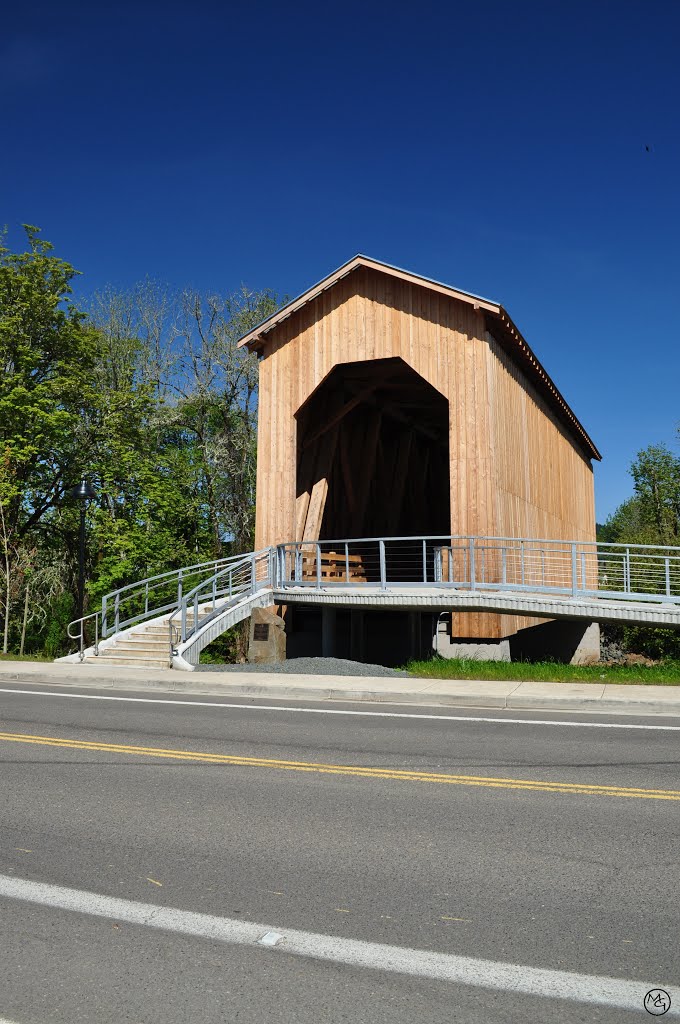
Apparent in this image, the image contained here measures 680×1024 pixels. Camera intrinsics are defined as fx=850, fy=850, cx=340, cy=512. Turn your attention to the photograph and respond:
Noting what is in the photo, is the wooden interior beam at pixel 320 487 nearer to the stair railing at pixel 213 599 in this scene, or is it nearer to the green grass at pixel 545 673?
the stair railing at pixel 213 599

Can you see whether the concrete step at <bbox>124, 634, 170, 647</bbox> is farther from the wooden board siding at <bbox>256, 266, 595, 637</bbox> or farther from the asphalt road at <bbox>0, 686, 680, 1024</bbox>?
the asphalt road at <bbox>0, 686, 680, 1024</bbox>

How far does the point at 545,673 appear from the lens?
48.6ft

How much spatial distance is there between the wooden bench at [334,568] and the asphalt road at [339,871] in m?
14.2

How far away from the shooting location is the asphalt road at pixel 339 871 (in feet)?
11.9

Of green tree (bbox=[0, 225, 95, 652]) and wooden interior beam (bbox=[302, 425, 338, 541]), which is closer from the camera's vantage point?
wooden interior beam (bbox=[302, 425, 338, 541])

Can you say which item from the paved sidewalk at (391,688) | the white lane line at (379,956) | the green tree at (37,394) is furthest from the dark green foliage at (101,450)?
the white lane line at (379,956)

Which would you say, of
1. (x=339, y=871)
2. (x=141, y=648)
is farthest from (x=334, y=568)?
(x=339, y=871)

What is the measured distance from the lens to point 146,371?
40.3 metres

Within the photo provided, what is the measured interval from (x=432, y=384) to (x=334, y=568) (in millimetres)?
6718

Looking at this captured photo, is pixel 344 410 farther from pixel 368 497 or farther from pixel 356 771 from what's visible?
pixel 356 771

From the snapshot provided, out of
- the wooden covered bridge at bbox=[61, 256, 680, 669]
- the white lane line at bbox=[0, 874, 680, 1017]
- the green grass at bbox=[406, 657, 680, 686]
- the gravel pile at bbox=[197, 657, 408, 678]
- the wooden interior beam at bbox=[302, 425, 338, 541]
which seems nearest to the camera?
the white lane line at bbox=[0, 874, 680, 1017]

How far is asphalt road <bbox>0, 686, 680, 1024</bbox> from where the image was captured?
11.9 feet

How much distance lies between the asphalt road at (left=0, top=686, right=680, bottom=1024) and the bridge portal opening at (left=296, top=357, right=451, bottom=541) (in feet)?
51.6

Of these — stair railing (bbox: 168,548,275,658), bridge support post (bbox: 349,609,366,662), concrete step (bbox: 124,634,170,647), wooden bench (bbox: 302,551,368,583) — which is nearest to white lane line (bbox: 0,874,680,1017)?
stair railing (bbox: 168,548,275,658)
